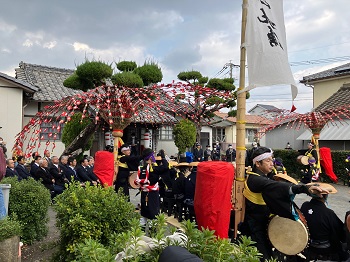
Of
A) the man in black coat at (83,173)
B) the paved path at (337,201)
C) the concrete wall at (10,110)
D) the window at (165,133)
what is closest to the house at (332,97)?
the paved path at (337,201)

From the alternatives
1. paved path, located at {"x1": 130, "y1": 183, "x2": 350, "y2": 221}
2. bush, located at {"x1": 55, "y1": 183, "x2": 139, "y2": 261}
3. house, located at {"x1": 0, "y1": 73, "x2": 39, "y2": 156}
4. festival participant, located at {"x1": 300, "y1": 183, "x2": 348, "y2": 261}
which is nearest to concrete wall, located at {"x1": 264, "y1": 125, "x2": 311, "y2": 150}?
paved path, located at {"x1": 130, "y1": 183, "x2": 350, "y2": 221}

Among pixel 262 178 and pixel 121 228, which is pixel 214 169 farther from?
pixel 121 228

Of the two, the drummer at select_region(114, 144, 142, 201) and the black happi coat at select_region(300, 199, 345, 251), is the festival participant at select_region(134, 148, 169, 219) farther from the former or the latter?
the black happi coat at select_region(300, 199, 345, 251)

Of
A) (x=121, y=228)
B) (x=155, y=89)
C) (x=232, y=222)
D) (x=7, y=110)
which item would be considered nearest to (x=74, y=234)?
(x=121, y=228)

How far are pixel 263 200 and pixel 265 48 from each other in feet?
6.21

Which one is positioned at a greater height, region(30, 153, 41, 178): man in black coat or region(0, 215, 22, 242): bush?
region(30, 153, 41, 178): man in black coat

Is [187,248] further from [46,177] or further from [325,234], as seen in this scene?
[46,177]

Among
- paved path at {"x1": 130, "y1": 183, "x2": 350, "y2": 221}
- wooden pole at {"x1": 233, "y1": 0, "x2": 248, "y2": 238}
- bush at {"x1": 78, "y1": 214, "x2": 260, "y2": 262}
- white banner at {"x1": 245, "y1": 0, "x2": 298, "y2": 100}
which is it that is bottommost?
paved path at {"x1": 130, "y1": 183, "x2": 350, "y2": 221}

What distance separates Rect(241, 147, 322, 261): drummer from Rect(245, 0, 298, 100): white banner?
0.94 m

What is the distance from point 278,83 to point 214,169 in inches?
52.0

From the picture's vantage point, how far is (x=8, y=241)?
373 cm

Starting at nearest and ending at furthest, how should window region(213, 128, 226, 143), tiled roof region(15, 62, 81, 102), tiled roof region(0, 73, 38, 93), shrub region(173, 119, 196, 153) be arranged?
tiled roof region(0, 73, 38, 93) < tiled roof region(15, 62, 81, 102) < shrub region(173, 119, 196, 153) < window region(213, 128, 226, 143)

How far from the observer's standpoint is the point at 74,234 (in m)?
3.47

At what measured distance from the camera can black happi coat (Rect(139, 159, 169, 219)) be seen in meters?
6.59
